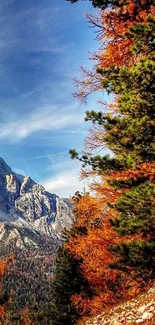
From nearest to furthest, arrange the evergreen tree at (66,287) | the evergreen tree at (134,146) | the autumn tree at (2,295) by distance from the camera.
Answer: the evergreen tree at (134,146) → the evergreen tree at (66,287) → the autumn tree at (2,295)

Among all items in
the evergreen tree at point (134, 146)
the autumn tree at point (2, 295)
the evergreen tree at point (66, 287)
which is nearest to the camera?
the evergreen tree at point (134, 146)

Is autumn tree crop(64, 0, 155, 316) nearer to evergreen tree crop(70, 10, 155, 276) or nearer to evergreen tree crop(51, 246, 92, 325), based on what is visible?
evergreen tree crop(70, 10, 155, 276)

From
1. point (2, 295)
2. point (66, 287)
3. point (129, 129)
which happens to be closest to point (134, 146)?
point (129, 129)

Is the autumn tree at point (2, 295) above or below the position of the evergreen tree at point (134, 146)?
below

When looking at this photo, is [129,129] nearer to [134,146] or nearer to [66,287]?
[134,146]

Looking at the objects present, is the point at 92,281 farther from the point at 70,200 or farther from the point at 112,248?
the point at 112,248

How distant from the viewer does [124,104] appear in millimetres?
9234

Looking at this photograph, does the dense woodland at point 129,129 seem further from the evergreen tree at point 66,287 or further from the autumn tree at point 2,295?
the autumn tree at point 2,295

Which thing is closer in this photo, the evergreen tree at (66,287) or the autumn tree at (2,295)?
the evergreen tree at (66,287)

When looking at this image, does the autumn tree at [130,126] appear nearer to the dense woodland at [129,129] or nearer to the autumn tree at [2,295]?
the dense woodland at [129,129]

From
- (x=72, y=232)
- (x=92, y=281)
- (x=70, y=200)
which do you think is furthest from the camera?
(x=72, y=232)

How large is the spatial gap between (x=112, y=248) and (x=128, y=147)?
3.85 metres

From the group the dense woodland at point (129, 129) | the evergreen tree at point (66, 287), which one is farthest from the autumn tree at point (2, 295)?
the dense woodland at point (129, 129)

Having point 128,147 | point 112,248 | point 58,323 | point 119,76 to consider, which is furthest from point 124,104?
point 58,323
